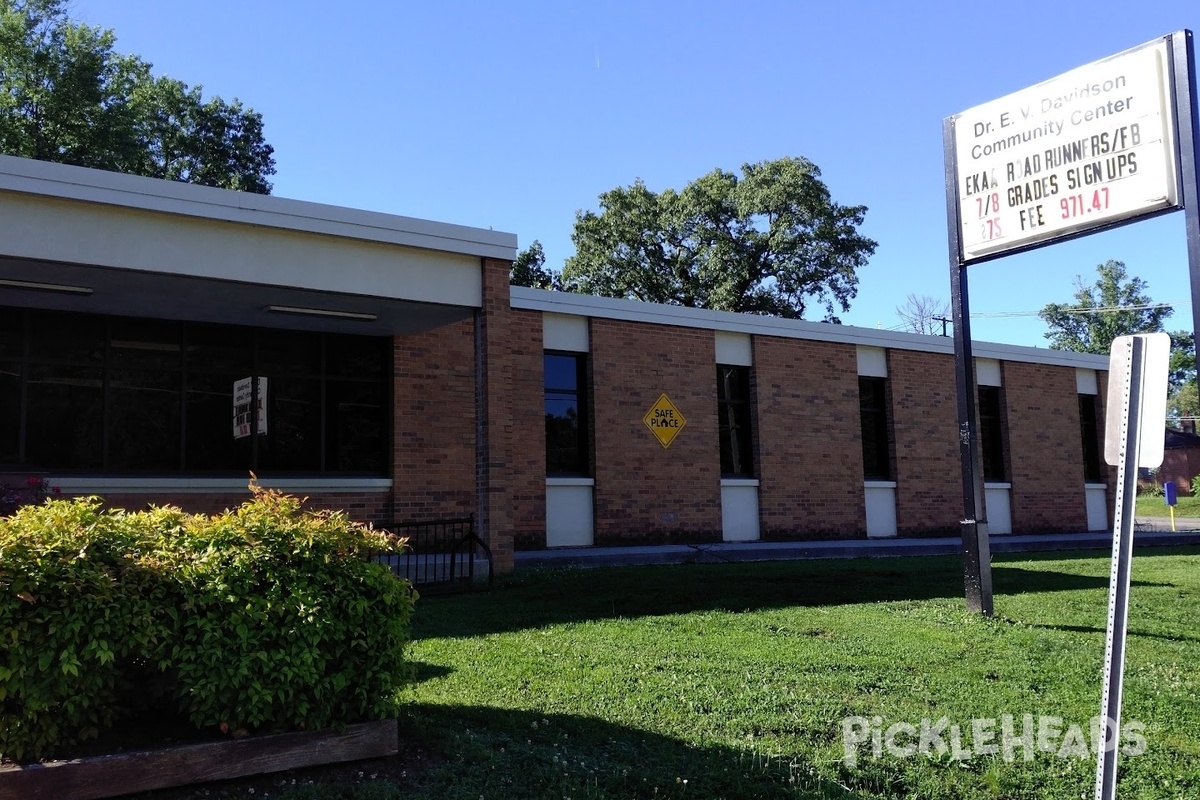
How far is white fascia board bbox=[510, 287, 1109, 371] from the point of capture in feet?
51.8

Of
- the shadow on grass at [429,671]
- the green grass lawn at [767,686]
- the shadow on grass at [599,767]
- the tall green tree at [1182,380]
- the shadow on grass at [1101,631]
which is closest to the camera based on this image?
the shadow on grass at [599,767]

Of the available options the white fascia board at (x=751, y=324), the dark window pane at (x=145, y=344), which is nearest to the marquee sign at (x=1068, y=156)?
the white fascia board at (x=751, y=324)

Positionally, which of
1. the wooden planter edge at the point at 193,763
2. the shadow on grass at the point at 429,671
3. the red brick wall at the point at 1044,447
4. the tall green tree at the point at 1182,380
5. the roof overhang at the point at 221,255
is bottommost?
the shadow on grass at the point at 429,671

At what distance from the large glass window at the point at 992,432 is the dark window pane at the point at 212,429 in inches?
648

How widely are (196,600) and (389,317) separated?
30.2 feet

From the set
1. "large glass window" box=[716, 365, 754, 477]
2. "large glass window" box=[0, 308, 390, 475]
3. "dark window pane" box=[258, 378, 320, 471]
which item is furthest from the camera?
"large glass window" box=[716, 365, 754, 477]

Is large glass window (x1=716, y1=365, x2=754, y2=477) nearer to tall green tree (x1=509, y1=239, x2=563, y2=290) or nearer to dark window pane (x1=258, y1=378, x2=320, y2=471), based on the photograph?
dark window pane (x1=258, y1=378, x2=320, y2=471)

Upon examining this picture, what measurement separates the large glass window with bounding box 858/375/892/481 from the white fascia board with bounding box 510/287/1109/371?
89cm

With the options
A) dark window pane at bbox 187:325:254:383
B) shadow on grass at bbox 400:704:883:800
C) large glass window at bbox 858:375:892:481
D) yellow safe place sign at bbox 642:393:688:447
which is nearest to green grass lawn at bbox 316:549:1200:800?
shadow on grass at bbox 400:704:883:800

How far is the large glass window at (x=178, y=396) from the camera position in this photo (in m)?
12.1

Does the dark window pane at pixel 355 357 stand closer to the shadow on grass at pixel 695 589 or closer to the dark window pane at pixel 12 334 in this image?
the dark window pane at pixel 12 334

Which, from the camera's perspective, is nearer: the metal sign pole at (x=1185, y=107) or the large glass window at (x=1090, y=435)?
the metal sign pole at (x=1185, y=107)

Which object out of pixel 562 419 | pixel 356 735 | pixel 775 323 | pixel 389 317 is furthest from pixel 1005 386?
pixel 356 735

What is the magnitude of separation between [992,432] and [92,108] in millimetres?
27726
